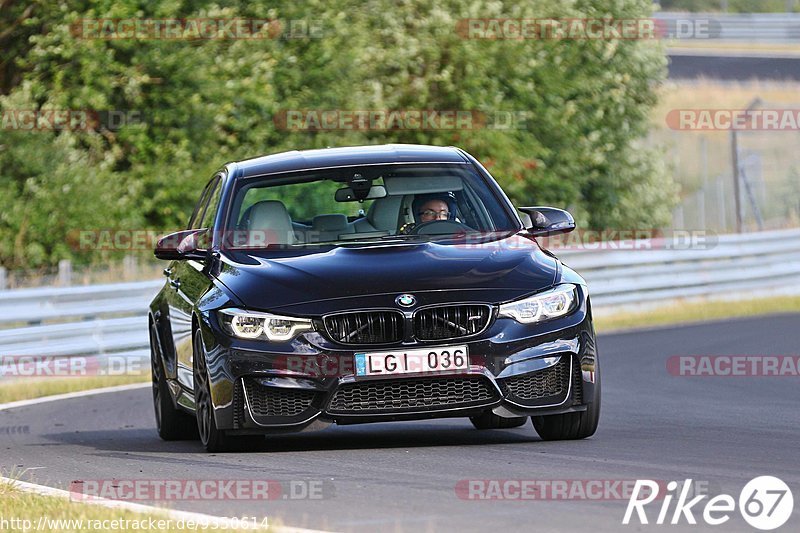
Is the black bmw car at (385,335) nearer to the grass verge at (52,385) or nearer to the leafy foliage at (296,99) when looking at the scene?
the grass verge at (52,385)

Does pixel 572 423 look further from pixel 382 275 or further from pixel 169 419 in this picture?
pixel 169 419

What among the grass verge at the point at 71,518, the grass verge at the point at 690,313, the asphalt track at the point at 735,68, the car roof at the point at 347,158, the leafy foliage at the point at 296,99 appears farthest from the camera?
the asphalt track at the point at 735,68

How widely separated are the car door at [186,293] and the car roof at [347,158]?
30 centimetres

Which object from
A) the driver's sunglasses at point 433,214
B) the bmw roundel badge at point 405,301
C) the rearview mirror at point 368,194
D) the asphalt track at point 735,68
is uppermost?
the rearview mirror at point 368,194

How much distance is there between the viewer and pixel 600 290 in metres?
23.5

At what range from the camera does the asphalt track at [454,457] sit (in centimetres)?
666

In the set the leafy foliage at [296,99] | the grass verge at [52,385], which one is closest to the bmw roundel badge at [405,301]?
the grass verge at [52,385]

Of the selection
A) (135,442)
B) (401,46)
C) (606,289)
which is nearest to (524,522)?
(135,442)

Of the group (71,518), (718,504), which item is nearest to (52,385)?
(71,518)

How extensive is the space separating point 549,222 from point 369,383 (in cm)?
187

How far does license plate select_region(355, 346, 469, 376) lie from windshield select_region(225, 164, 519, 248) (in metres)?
1.28

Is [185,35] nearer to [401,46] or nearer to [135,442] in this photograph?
[401,46]

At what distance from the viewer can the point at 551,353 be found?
28.7 feet

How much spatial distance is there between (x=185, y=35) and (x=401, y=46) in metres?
5.18
